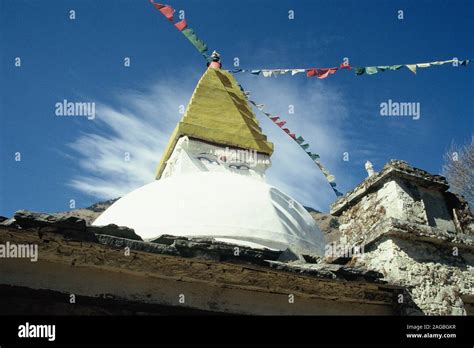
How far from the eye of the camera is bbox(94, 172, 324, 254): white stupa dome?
9.39m

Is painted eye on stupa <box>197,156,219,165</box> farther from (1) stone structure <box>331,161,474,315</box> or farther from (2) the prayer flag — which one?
(1) stone structure <box>331,161,474,315</box>

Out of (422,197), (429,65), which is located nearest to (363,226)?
(422,197)

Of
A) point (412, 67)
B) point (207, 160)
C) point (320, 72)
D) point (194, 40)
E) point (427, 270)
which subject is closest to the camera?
point (427, 270)

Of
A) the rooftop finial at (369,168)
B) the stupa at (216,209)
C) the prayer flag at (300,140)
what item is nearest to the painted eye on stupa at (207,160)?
the stupa at (216,209)

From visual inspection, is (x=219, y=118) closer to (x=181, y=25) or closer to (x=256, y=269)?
(x=181, y=25)

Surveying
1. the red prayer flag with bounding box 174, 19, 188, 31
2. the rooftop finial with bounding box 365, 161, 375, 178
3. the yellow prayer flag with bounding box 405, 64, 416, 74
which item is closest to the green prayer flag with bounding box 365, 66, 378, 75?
the yellow prayer flag with bounding box 405, 64, 416, 74

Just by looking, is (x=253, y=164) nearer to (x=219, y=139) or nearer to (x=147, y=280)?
(x=219, y=139)

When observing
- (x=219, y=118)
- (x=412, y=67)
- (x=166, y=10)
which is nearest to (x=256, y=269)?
(x=412, y=67)

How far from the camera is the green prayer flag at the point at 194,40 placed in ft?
61.3

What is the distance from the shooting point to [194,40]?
19.2 m

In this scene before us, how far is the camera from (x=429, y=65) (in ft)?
33.8

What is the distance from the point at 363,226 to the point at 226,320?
96.1 inches

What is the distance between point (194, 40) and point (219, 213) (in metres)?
11.5

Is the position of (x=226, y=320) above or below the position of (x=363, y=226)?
below
